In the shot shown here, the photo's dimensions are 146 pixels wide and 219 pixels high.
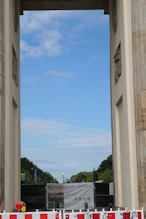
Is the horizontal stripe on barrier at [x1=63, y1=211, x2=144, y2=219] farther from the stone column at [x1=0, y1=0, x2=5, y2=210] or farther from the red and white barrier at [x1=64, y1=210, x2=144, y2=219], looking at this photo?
the stone column at [x1=0, y1=0, x2=5, y2=210]

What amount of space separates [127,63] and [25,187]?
14157 mm

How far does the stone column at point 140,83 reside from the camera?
17344mm

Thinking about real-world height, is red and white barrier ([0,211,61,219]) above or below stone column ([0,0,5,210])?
below

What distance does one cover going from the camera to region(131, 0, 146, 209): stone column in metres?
17.3

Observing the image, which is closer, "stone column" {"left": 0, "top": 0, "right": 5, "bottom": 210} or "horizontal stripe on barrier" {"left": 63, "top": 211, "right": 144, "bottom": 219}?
"horizontal stripe on barrier" {"left": 63, "top": 211, "right": 144, "bottom": 219}

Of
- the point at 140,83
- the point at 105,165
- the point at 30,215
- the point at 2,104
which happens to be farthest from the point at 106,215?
the point at 105,165

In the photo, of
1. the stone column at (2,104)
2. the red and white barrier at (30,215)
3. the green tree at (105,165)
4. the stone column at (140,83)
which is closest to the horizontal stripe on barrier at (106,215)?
the red and white barrier at (30,215)

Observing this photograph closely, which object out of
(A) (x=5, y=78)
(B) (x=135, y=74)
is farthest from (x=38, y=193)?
(B) (x=135, y=74)

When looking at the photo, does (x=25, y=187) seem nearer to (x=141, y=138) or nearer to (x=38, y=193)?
(x=38, y=193)

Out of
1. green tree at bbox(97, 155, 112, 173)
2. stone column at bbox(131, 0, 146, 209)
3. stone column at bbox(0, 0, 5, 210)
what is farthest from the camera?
green tree at bbox(97, 155, 112, 173)

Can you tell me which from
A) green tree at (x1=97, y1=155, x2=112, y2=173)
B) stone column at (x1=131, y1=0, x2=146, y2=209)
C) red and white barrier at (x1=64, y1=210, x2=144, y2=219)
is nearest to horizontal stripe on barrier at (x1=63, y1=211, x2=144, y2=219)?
red and white barrier at (x1=64, y1=210, x2=144, y2=219)

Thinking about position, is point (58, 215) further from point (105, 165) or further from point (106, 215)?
point (105, 165)

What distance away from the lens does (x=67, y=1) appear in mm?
26688

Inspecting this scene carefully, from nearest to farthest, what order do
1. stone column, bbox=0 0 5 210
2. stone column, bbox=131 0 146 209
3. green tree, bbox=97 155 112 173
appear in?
1. stone column, bbox=131 0 146 209
2. stone column, bbox=0 0 5 210
3. green tree, bbox=97 155 112 173
